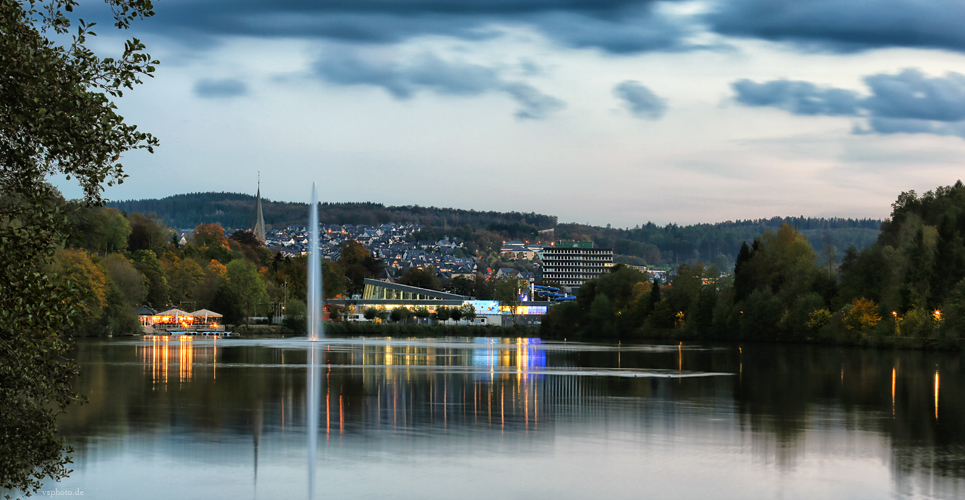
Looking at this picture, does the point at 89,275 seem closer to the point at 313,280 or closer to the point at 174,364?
the point at 313,280

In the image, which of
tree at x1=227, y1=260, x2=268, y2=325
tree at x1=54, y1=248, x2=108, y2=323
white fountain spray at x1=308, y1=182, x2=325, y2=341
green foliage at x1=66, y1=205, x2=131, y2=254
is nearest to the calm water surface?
tree at x1=54, y1=248, x2=108, y2=323

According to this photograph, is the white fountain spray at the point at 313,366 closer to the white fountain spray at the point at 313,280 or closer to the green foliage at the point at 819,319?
the white fountain spray at the point at 313,280

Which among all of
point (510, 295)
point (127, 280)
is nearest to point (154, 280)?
point (127, 280)

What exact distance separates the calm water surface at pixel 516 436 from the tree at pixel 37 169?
4356mm

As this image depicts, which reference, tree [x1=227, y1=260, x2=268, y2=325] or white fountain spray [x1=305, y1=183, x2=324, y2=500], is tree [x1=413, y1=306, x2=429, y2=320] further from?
white fountain spray [x1=305, y1=183, x2=324, y2=500]

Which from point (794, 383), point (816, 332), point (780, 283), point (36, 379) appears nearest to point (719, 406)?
point (794, 383)

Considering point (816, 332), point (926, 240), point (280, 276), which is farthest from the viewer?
point (280, 276)

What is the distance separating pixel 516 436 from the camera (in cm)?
2022

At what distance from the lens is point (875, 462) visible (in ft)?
56.4

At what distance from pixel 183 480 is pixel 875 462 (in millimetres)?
12412

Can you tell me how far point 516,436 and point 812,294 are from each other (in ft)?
234

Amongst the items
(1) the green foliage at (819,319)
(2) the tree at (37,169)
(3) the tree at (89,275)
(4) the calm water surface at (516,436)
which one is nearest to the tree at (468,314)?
(1) the green foliage at (819,319)

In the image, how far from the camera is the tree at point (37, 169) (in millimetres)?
8602

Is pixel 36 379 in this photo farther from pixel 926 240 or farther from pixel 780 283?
pixel 780 283
